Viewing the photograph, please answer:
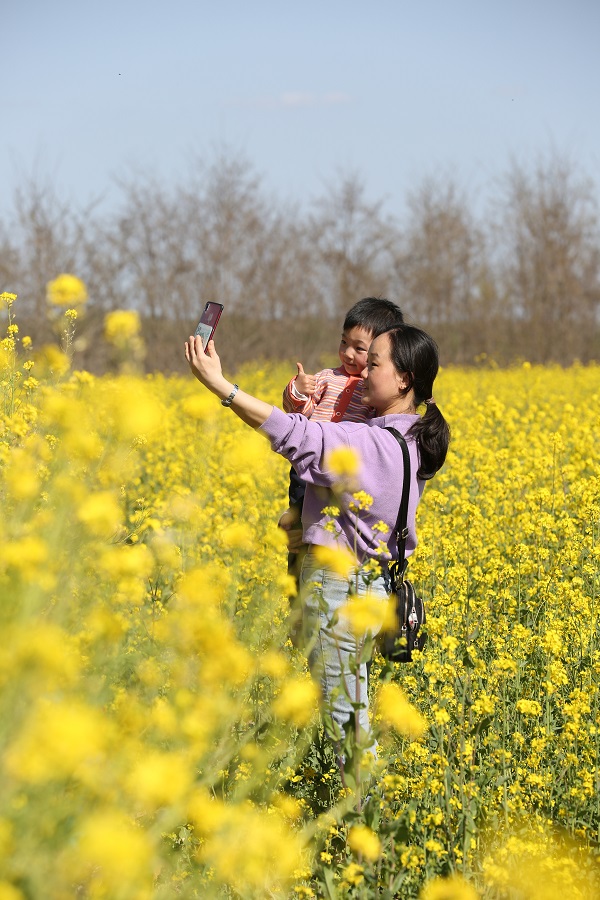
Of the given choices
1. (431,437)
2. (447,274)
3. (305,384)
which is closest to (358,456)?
(431,437)

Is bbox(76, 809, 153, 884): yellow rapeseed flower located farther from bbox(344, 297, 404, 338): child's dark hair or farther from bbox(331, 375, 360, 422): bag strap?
bbox(344, 297, 404, 338): child's dark hair

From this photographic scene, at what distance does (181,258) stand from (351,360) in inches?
→ 580

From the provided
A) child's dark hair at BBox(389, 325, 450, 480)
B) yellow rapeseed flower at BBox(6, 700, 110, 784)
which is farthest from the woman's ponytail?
yellow rapeseed flower at BBox(6, 700, 110, 784)

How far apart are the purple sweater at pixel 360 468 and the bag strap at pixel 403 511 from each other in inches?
0.6

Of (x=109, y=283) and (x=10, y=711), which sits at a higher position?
(x=109, y=283)

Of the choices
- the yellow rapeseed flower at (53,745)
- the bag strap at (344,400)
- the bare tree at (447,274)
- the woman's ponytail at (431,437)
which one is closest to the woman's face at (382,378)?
the woman's ponytail at (431,437)

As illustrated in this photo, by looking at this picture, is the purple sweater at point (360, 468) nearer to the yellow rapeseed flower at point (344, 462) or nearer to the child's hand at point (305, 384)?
the yellow rapeseed flower at point (344, 462)

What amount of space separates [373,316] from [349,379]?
0.76ft

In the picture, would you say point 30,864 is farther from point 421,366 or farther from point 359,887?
point 421,366

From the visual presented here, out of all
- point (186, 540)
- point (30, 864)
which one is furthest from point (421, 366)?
point (30, 864)

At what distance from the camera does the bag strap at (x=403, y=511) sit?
8.95ft

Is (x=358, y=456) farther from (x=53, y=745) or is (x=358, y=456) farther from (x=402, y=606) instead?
(x=53, y=745)

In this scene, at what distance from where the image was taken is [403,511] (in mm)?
Answer: 2768

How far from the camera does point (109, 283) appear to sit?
16.1 m
